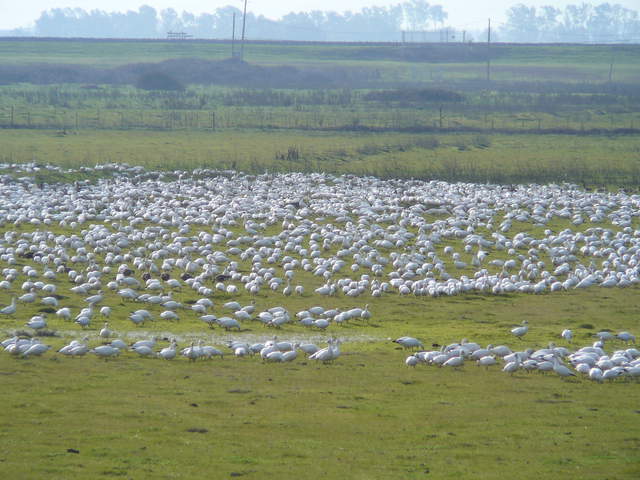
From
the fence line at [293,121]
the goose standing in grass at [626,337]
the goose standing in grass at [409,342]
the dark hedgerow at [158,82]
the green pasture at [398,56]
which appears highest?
the green pasture at [398,56]

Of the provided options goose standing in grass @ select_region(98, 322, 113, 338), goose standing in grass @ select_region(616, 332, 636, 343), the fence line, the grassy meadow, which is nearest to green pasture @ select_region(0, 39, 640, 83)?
the fence line

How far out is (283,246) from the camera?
35.5m

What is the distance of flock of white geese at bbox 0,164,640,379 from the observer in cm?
2495

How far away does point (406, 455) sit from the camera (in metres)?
14.5

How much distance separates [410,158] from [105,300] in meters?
38.1

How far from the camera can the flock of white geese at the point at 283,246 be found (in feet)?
81.9

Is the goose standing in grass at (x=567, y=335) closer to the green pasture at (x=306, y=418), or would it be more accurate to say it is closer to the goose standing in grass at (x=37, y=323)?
the green pasture at (x=306, y=418)

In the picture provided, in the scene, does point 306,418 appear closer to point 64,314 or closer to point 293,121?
point 64,314

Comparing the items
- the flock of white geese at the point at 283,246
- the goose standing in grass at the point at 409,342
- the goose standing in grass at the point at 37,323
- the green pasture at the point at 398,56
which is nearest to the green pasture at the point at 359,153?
the flock of white geese at the point at 283,246

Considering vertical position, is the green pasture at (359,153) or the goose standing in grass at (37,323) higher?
the green pasture at (359,153)

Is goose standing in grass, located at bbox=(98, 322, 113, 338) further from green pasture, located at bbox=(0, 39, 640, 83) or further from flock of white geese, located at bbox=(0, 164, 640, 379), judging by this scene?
green pasture, located at bbox=(0, 39, 640, 83)

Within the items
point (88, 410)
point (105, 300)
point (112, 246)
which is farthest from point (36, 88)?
point (88, 410)

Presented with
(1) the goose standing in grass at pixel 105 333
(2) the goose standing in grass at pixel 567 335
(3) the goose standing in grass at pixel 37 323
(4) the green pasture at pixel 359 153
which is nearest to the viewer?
(1) the goose standing in grass at pixel 105 333

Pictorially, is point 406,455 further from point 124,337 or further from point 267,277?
point 267,277
